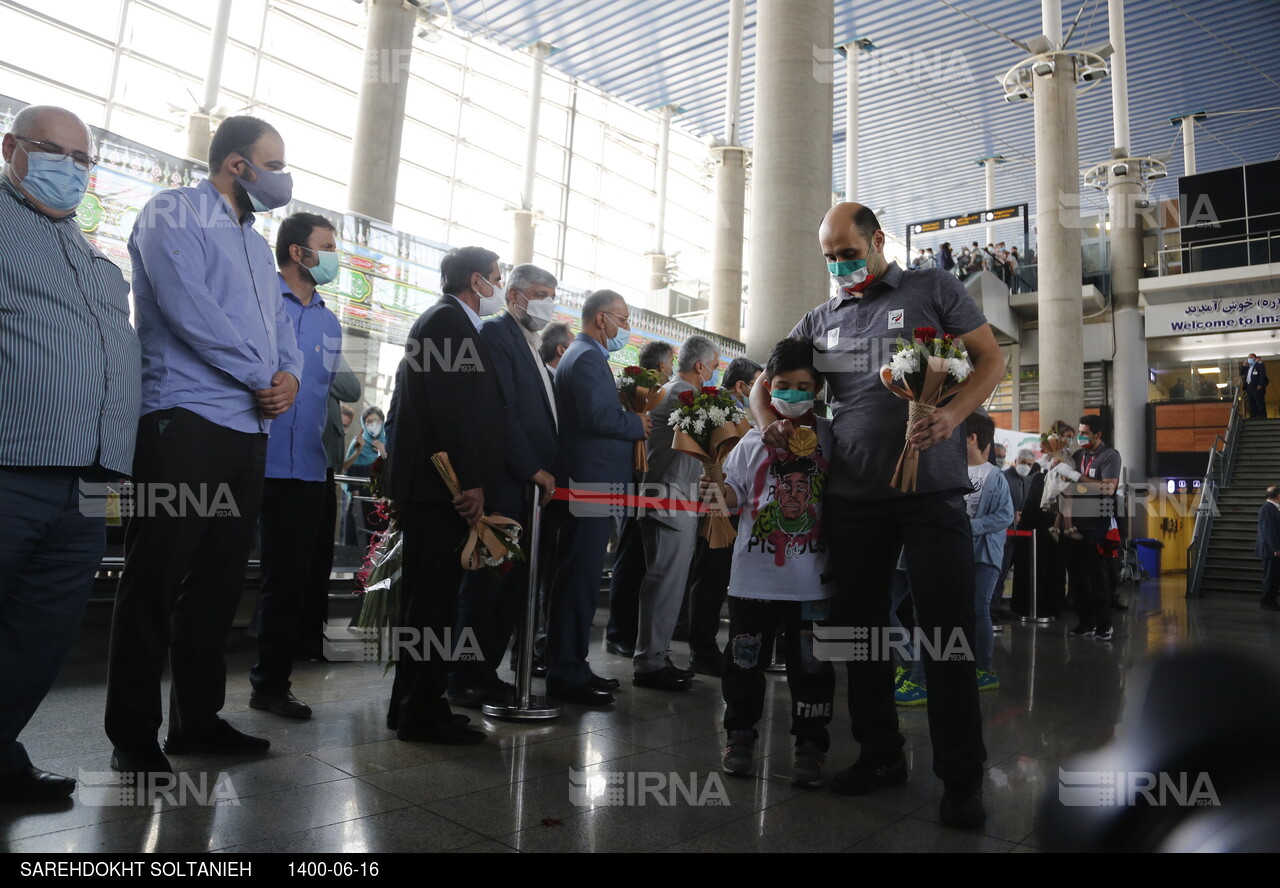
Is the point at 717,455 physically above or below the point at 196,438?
above

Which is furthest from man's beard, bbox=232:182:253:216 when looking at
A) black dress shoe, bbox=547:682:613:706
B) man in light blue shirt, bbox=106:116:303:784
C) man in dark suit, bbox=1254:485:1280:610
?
man in dark suit, bbox=1254:485:1280:610

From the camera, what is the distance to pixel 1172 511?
21406 millimetres

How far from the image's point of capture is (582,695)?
376 cm

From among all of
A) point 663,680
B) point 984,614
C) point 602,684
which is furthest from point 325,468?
point 984,614

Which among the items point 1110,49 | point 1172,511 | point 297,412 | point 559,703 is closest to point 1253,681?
point 559,703

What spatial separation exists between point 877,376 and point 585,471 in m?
1.69

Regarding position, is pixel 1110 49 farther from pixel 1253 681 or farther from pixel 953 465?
pixel 1253 681

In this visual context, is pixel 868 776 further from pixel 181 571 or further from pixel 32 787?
pixel 32 787

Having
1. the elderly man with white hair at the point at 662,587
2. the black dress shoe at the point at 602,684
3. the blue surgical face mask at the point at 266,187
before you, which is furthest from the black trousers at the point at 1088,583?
the blue surgical face mask at the point at 266,187

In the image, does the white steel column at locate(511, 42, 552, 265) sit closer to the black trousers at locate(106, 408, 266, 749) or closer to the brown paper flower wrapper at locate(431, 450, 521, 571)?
the brown paper flower wrapper at locate(431, 450, 521, 571)

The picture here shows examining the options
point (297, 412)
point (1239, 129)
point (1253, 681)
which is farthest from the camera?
point (1239, 129)

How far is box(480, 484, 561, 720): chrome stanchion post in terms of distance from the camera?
343cm

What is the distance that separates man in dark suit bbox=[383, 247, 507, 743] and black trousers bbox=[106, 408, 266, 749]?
54 cm

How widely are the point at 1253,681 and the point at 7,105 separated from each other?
6754 mm
